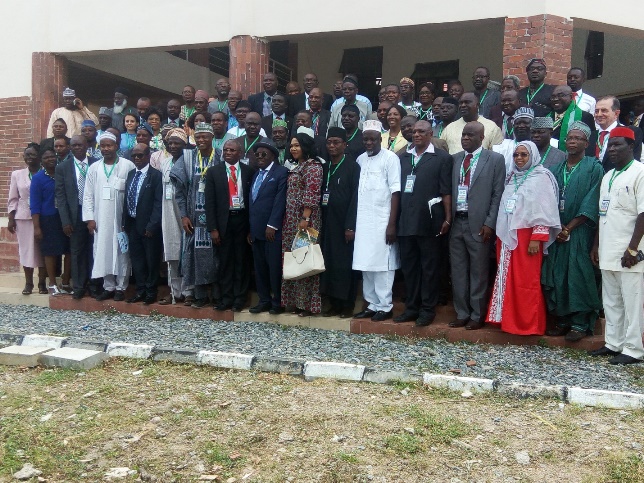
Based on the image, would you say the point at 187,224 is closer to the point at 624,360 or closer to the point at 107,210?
the point at 107,210

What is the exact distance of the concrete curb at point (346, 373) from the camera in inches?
182

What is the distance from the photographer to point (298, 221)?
7449 millimetres

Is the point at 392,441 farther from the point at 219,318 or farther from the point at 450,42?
the point at 450,42

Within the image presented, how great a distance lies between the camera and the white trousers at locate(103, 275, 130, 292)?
28.7ft

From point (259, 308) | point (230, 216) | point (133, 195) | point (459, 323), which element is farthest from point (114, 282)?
point (459, 323)

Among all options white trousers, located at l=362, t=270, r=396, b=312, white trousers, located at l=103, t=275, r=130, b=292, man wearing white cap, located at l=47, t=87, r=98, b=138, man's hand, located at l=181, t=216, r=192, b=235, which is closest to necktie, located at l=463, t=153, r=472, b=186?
white trousers, located at l=362, t=270, r=396, b=312

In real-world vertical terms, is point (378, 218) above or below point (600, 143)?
below

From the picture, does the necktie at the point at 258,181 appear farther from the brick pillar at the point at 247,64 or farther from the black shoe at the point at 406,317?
the brick pillar at the point at 247,64

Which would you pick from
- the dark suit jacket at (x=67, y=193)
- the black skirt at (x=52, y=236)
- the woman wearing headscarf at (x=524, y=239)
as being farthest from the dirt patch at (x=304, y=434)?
the black skirt at (x=52, y=236)

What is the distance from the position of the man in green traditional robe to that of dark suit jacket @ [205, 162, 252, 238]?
11.1ft

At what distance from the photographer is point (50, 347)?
20.5 feet

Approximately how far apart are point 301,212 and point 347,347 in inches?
67.6

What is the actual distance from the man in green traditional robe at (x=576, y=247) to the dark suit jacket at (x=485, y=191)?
0.54 m

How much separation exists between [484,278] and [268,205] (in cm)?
246
